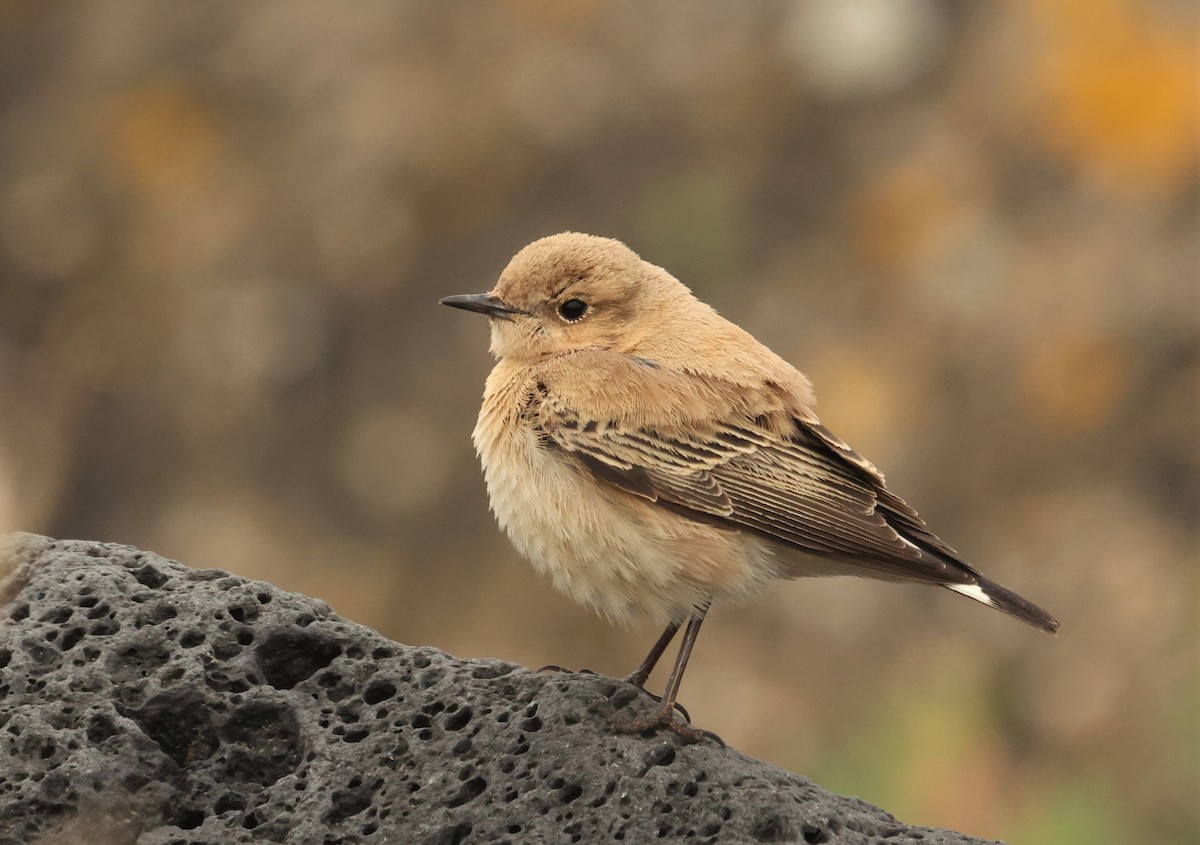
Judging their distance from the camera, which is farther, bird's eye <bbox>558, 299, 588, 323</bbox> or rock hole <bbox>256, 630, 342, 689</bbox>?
bird's eye <bbox>558, 299, 588, 323</bbox>

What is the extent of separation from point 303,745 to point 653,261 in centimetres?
659

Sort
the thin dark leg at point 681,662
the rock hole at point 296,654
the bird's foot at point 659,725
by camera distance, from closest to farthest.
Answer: the bird's foot at point 659,725 < the thin dark leg at point 681,662 < the rock hole at point 296,654

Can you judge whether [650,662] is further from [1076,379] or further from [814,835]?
[1076,379]

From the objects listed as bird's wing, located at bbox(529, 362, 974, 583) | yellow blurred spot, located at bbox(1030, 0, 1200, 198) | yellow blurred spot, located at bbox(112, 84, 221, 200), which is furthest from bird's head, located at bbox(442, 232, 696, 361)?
yellow blurred spot, located at bbox(1030, 0, 1200, 198)

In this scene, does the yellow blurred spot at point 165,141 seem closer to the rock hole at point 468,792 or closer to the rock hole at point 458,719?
the rock hole at point 458,719

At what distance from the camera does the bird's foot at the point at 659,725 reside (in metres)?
5.55

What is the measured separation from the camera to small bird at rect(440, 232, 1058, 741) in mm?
6105

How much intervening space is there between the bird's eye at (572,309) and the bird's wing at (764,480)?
0.58m

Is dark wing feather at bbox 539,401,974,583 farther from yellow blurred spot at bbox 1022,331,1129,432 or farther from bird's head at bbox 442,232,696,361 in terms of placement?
yellow blurred spot at bbox 1022,331,1129,432

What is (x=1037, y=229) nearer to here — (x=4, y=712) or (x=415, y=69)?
(x=415, y=69)

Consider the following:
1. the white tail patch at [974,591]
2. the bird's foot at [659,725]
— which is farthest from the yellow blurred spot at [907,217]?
the bird's foot at [659,725]

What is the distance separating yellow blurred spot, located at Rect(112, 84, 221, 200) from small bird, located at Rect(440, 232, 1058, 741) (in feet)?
20.3

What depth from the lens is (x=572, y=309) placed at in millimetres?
6984

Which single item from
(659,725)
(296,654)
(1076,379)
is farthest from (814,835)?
(1076,379)
